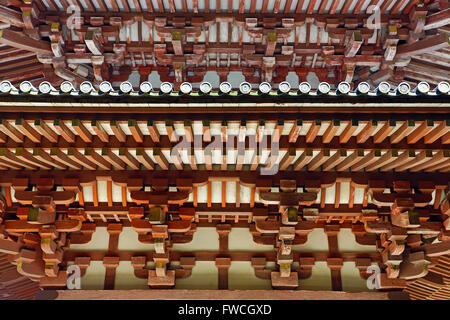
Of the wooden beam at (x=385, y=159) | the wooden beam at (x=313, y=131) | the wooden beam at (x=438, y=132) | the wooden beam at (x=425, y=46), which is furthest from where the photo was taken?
the wooden beam at (x=425, y=46)

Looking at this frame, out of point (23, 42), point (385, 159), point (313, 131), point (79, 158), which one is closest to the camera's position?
point (313, 131)

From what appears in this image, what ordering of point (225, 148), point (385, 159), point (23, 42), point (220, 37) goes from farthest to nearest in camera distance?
1. point (220, 37)
2. point (23, 42)
3. point (385, 159)
4. point (225, 148)

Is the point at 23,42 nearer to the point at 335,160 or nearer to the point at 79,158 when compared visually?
the point at 79,158

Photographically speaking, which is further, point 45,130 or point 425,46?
point 425,46

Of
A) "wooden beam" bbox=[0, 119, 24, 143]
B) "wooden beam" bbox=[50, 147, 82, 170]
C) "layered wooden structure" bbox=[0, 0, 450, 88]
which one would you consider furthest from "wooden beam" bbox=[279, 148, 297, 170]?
"wooden beam" bbox=[0, 119, 24, 143]

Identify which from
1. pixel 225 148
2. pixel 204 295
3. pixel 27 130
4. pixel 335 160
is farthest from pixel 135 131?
pixel 204 295

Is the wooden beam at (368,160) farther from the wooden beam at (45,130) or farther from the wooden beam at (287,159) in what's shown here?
the wooden beam at (45,130)

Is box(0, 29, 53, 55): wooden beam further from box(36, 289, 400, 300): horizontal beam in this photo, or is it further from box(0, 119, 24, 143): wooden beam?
box(36, 289, 400, 300): horizontal beam

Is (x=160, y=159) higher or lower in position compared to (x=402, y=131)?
lower

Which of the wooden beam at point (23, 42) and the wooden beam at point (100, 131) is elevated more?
the wooden beam at point (23, 42)

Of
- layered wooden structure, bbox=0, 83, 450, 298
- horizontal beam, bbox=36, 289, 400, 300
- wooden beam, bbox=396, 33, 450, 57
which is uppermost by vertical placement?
wooden beam, bbox=396, 33, 450, 57

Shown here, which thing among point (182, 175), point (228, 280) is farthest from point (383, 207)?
point (182, 175)

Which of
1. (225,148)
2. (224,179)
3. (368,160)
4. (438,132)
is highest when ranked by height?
(438,132)

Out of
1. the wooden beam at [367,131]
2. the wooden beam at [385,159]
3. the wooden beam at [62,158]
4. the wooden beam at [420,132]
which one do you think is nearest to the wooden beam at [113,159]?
the wooden beam at [62,158]
